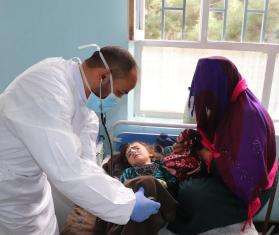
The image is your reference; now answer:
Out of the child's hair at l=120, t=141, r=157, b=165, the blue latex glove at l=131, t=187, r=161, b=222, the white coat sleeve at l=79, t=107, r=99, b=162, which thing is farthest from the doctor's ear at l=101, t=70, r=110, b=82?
the child's hair at l=120, t=141, r=157, b=165

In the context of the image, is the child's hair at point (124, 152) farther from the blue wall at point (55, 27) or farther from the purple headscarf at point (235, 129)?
the blue wall at point (55, 27)

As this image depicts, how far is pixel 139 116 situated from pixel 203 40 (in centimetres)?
85

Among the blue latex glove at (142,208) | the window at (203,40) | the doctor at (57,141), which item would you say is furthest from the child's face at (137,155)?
the blue latex glove at (142,208)

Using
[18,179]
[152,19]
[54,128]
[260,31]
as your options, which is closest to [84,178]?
[54,128]

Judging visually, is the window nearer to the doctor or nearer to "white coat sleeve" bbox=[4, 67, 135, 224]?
the doctor

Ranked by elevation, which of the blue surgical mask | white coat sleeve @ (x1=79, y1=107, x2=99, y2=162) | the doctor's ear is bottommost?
white coat sleeve @ (x1=79, y1=107, x2=99, y2=162)

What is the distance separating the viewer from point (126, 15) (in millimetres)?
2652

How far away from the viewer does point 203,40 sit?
110 inches

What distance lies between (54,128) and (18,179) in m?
0.43

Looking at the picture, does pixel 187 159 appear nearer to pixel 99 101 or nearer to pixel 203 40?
pixel 99 101

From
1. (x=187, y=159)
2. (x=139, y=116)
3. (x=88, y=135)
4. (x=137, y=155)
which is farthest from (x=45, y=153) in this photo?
(x=139, y=116)

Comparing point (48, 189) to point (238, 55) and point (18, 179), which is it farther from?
point (238, 55)

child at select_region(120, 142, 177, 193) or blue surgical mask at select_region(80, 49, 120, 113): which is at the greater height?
blue surgical mask at select_region(80, 49, 120, 113)

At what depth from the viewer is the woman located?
6.10 ft
